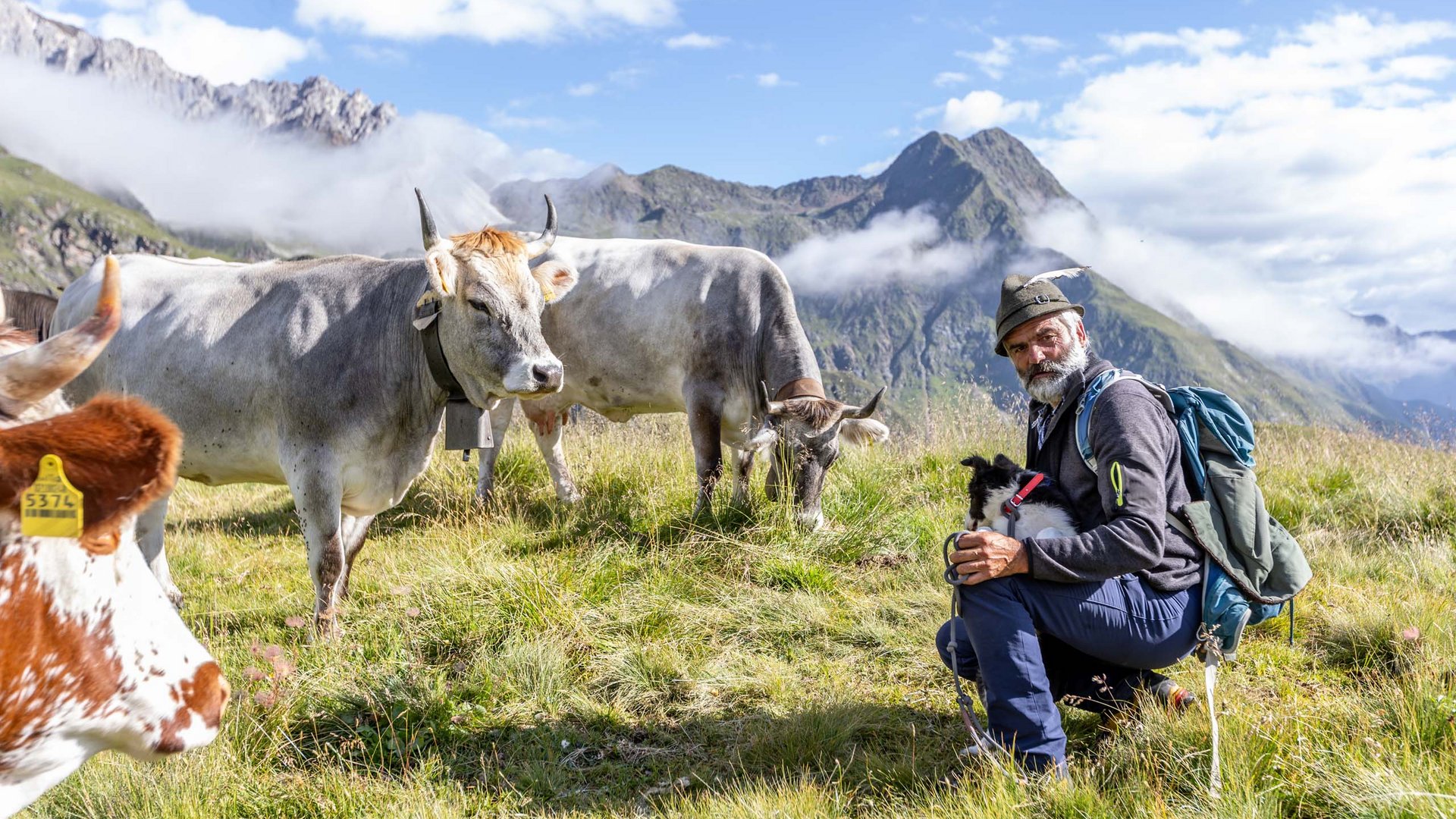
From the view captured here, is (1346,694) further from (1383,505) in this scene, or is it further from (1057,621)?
(1383,505)

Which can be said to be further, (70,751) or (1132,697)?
(1132,697)

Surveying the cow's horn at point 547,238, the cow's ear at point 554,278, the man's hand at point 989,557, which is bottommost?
the man's hand at point 989,557

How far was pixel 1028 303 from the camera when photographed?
378cm

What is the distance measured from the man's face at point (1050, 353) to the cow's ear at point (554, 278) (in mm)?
3057

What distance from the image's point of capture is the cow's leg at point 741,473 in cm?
726

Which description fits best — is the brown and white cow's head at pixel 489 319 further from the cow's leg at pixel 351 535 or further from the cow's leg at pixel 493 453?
the cow's leg at pixel 493 453

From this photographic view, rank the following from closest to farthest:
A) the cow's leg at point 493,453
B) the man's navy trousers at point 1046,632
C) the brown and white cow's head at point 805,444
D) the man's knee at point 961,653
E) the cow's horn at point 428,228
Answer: the man's navy trousers at point 1046,632
the man's knee at point 961,653
the cow's horn at point 428,228
the brown and white cow's head at point 805,444
the cow's leg at point 493,453

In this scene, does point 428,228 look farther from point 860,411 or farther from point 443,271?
point 860,411

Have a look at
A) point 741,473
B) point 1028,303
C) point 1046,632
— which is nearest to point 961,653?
point 1046,632

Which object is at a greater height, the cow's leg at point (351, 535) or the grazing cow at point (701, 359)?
the grazing cow at point (701, 359)

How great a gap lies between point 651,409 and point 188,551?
4.04 meters

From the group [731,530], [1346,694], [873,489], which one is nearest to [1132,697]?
[1346,694]

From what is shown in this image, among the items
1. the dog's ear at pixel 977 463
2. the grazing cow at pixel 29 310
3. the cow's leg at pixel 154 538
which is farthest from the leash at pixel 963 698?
the grazing cow at pixel 29 310

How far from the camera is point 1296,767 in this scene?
320 cm
